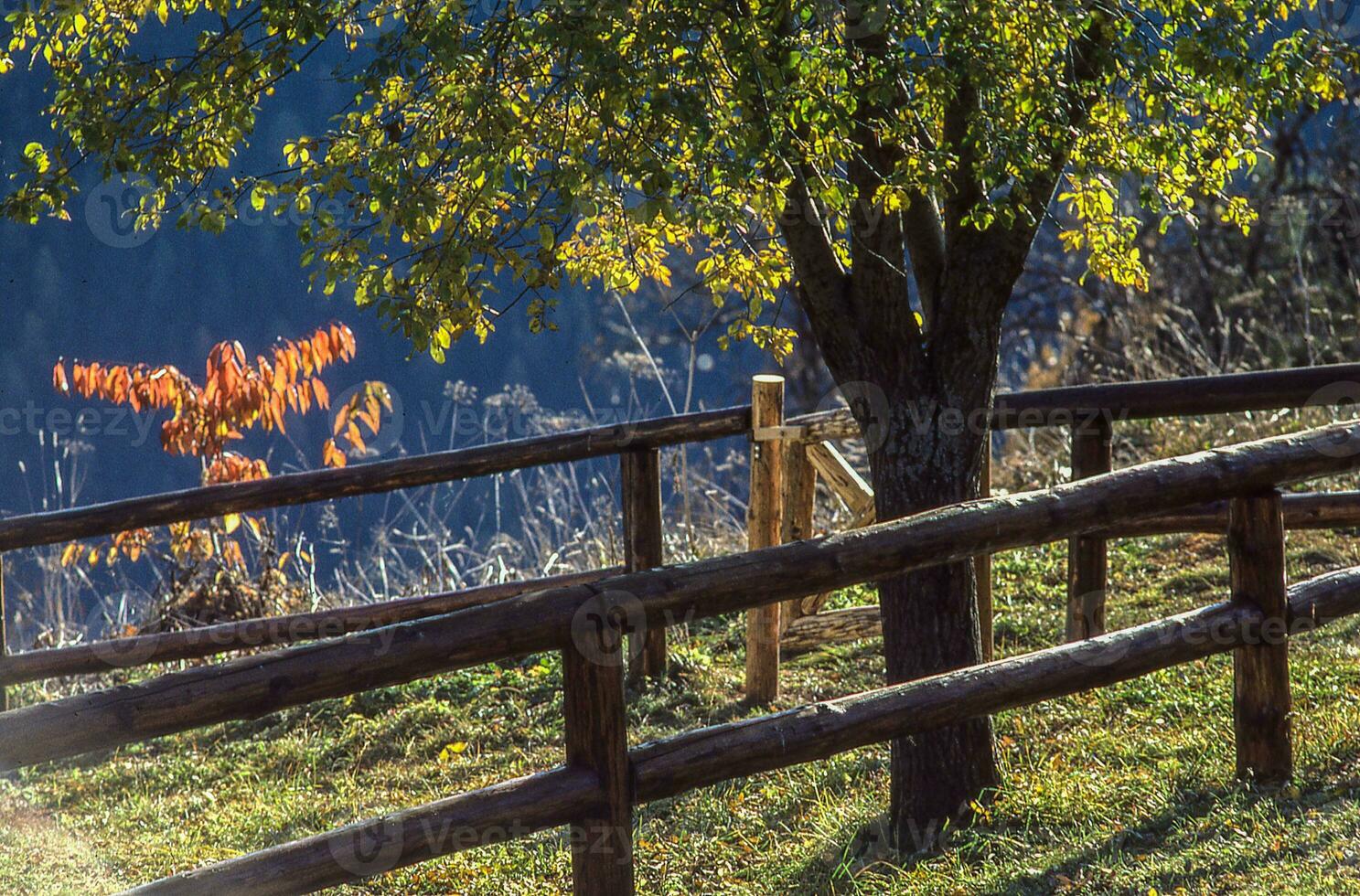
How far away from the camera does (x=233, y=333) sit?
18.2 metres

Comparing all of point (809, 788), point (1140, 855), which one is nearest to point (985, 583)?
point (809, 788)

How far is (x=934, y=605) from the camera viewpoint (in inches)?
181

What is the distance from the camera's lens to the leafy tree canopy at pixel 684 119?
3.61 metres

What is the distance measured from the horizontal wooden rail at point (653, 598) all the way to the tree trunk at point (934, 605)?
77cm

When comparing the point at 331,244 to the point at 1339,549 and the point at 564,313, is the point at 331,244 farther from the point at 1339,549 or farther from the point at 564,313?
the point at 564,313

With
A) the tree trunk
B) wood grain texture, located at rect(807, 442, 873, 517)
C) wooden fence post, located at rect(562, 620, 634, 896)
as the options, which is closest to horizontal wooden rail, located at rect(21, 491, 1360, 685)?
wood grain texture, located at rect(807, 442, 873, 517)

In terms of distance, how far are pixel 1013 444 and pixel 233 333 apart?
35.9ft

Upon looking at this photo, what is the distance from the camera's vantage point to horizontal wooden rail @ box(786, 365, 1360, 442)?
5.65 m

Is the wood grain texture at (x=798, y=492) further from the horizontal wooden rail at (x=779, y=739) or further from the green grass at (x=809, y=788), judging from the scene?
the horizontal wooden rail at (x=779, y=739)

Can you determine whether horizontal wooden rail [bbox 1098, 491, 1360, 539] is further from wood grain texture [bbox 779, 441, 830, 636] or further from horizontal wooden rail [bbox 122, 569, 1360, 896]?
horizontal wooden rail [bbox 122, 569, 1360, 896]

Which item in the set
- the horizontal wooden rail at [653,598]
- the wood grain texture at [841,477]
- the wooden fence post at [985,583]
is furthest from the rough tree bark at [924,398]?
the wood grain texture at [841,477]

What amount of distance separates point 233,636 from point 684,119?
3.87 meters

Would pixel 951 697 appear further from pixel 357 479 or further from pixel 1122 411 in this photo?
pixel 357 479

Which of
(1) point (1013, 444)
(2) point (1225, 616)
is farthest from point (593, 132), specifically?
(1) point (1013, 444)
